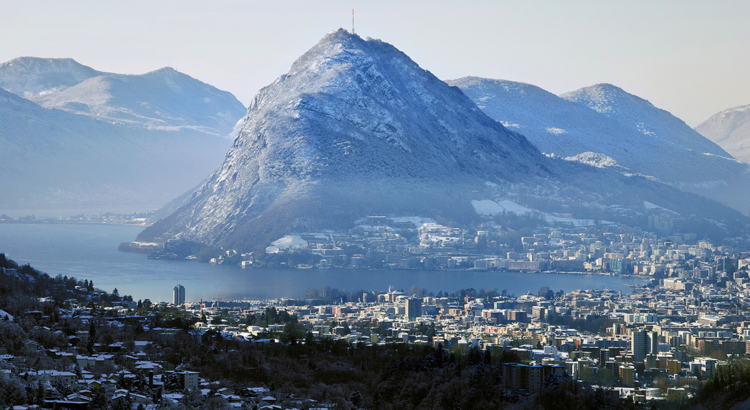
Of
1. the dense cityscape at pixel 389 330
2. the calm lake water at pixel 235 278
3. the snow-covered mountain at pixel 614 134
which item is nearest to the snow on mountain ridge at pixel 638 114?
the snow-covered mountain at pixel 614 134

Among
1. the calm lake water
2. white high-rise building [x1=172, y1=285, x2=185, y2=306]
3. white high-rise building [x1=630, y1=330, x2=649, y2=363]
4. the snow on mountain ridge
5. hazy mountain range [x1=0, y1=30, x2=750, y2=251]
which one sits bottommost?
white high-rise building [x1=630, y1=330, x2=649, y2=363]

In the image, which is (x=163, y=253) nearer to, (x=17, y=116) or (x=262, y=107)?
(x=262, y=107)

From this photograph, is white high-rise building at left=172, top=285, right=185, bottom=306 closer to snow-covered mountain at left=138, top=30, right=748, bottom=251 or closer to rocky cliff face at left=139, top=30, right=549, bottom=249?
snow-covered mountain at left=138, top=30, right=748, bottom=251

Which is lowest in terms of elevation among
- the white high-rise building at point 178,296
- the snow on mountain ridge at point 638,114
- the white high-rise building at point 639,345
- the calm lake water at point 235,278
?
the white high-rise building at point 639,345

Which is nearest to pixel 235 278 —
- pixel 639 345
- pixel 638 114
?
pixel 639 345

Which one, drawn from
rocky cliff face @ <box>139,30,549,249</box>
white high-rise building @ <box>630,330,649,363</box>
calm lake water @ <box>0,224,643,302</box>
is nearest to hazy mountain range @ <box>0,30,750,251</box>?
rocky cliff face @ <box>139,30,549,249</box>

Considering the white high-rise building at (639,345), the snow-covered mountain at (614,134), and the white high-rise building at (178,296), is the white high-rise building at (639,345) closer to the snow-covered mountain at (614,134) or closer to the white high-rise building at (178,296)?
the white high-rise building at (178,296)
